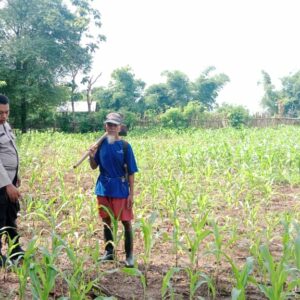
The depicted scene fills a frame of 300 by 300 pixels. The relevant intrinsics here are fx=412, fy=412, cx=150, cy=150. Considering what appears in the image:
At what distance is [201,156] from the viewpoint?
10234mm

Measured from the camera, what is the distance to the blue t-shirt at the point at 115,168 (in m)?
3.81

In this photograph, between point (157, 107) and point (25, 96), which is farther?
point (157, 107)

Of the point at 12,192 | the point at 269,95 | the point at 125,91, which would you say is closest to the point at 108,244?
the point at 12,192

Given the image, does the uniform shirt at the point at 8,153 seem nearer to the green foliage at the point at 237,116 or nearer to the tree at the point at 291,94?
the green foliage at the point at 237,116

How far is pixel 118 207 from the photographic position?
3840 millimetres

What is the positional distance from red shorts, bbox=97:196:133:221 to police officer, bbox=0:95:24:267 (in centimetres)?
78

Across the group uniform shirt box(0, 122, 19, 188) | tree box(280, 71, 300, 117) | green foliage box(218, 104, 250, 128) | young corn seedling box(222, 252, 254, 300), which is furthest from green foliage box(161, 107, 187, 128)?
young corn seedling box(222, 252, 254, 300)

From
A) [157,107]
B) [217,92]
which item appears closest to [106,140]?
[157,107]

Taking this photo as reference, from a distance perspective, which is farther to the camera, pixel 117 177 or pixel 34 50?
pixel 34 50

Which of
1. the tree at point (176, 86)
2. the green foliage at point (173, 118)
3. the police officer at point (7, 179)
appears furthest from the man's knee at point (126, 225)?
the tree at point (176, 86)

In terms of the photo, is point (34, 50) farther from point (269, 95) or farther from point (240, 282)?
point (269, 95)

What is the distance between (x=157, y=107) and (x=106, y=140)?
35369 millimetres

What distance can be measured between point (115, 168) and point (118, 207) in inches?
14.3

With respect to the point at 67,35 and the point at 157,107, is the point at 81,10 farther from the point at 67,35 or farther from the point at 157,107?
the point at 157,107
